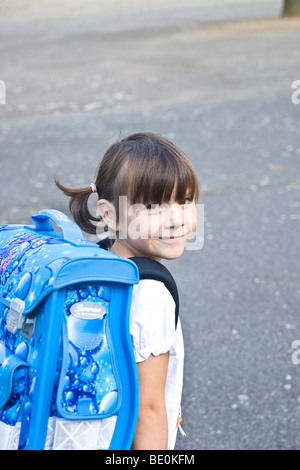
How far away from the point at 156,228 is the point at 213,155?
4328mm

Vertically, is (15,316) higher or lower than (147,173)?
lower

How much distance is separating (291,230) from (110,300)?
326cm

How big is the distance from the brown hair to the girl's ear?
0.05 ft

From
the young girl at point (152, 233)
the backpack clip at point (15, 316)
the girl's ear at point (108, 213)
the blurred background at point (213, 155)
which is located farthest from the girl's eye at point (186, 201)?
the backpack clip at point (15, 316)

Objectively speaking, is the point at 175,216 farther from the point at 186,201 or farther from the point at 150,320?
the point at 150,320

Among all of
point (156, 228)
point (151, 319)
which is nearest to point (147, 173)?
point (156, 228)

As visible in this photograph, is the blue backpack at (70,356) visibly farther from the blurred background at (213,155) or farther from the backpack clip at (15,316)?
the blurred background at (213,155)

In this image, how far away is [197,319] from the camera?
11.3 ft

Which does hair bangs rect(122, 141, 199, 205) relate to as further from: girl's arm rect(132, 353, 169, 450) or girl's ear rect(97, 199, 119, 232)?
girl's arm rect(132, 353, 169, 450)

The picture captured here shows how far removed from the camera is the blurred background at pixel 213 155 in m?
2.91

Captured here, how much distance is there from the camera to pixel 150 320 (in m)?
1.43

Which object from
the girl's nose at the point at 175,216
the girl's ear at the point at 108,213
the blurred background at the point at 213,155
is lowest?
the blurred background at the point at 213,155

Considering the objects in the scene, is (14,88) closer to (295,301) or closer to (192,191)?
(295,301)

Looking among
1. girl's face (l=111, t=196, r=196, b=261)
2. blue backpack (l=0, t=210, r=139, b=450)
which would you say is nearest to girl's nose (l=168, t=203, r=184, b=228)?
girl's face (l=111, t=196, r=196, b=261)
